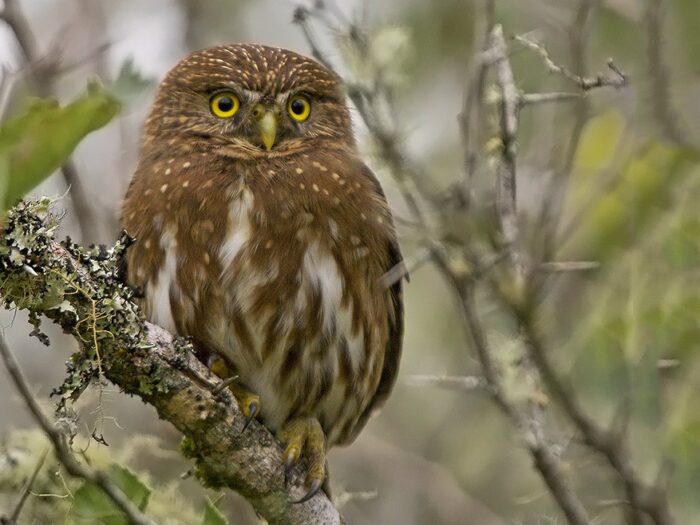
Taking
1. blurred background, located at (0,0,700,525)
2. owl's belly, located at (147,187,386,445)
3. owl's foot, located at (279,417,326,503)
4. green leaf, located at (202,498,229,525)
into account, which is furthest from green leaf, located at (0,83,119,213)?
owl's foot, located at (279,417,326,503)

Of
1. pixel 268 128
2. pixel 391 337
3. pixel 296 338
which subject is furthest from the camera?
pixel 391 337

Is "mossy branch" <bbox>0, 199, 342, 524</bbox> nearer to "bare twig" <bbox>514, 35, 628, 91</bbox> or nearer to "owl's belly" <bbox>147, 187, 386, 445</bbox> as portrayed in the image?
"owl's belly" <bbox>147, 187, 386, 445</bbox>

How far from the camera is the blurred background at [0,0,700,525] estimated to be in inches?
124

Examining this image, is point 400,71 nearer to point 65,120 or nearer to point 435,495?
point 65,120

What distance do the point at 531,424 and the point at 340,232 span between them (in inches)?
43.4

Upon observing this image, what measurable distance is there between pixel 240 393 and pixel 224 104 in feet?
3.43

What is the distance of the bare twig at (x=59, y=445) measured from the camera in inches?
78.5

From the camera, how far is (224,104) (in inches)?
156

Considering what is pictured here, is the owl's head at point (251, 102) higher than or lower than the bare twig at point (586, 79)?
lower

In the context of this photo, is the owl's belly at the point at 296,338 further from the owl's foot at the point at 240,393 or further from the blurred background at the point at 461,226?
the blurred background at the point at 461,226

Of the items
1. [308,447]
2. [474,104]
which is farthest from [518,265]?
[308,447]

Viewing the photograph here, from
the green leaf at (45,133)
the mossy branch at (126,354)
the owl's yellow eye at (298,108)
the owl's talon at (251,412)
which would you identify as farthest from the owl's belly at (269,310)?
the green leaf at (45,133)

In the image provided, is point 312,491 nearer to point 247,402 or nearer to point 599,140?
point 247,402

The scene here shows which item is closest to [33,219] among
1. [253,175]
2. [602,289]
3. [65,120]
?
[65,120]
